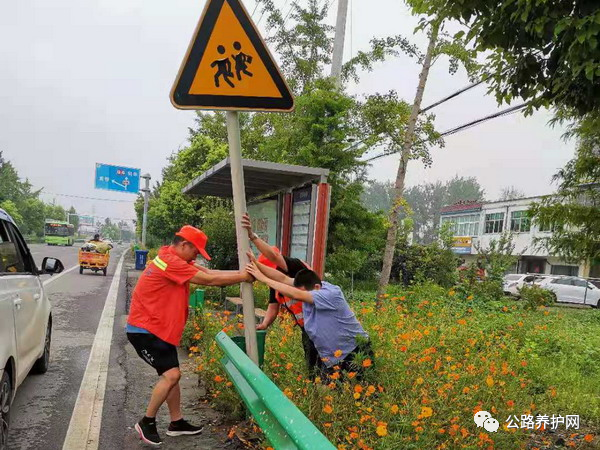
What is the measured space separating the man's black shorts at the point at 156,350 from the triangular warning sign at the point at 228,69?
1.83m

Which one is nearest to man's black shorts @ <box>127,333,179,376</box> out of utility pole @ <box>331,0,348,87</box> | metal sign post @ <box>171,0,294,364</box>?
metal sign post @ <box>171,0,294,364</box>

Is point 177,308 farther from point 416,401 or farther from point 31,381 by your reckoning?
point 31,381

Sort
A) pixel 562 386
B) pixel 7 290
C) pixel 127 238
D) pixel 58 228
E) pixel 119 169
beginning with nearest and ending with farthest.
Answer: pixel 7 290 < pixel 562 386 < pixel 119 169 < pixel 58 228 < pixel 127 238

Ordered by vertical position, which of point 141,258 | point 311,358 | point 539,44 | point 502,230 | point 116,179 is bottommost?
point 141,258

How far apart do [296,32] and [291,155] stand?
889 cm

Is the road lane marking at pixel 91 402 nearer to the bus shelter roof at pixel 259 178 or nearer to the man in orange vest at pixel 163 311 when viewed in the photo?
the man in orange vest at pixel 163 311

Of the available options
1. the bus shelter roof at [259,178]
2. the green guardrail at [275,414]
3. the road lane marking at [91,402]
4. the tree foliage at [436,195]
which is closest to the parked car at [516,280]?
the bus shelter roof at [259,178]

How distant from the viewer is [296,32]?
1806cm

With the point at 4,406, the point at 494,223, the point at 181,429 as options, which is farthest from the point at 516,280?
the point at 4,406

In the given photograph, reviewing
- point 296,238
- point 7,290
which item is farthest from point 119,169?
point 7,290

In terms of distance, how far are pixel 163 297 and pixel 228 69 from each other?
1803mm

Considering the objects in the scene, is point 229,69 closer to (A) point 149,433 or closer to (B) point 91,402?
(A) point 149,433

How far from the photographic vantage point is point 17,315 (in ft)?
12.3

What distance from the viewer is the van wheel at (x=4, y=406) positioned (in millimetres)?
3244
